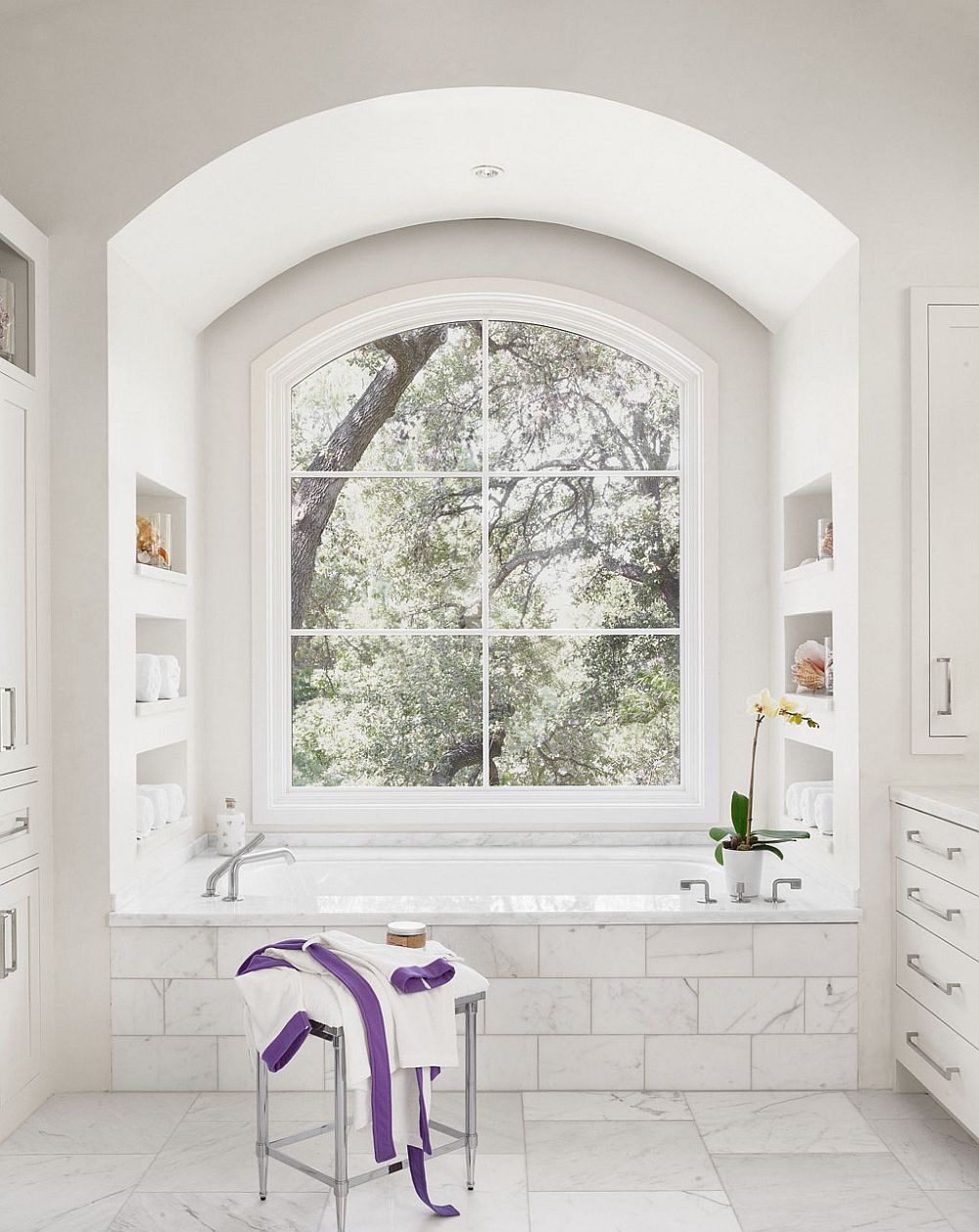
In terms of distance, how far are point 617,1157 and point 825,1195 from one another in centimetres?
48

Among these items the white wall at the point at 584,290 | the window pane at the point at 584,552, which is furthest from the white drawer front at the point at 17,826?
the window pane at the point at 584,552

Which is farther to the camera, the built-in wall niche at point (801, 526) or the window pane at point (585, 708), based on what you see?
the window pane at point (585, 708)

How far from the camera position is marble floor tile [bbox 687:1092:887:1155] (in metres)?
2.72

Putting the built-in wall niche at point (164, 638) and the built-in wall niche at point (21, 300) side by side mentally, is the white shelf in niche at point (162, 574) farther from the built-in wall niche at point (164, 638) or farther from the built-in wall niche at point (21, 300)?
the built-in wall niche at point (21, 300)

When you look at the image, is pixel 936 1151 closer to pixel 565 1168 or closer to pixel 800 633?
pixel 565 1168

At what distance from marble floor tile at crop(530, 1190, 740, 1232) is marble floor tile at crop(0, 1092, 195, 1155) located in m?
0.99

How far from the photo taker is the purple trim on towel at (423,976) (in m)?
2.36

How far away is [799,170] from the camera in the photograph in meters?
3.12

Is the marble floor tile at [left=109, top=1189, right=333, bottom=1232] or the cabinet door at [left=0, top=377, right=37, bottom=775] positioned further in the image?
the cabinet door at [left=0, top=377, right=37, bottom=775]

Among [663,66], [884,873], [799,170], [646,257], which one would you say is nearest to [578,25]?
[663,66]

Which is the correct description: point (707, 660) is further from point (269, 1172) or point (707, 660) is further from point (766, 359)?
point (269, 1172)

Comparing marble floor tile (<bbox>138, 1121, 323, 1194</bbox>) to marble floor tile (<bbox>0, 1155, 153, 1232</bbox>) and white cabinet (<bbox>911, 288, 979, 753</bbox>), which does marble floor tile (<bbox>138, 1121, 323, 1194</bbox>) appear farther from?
white cabinet (<bbox>911, 288, 979, 753</bbox>)

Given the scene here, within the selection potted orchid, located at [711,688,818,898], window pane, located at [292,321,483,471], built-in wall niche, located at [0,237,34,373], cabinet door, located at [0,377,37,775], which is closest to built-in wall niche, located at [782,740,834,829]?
potted orchid, located at [711,688,818,898]

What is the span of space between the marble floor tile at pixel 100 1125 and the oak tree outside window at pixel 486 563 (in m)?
1.36
